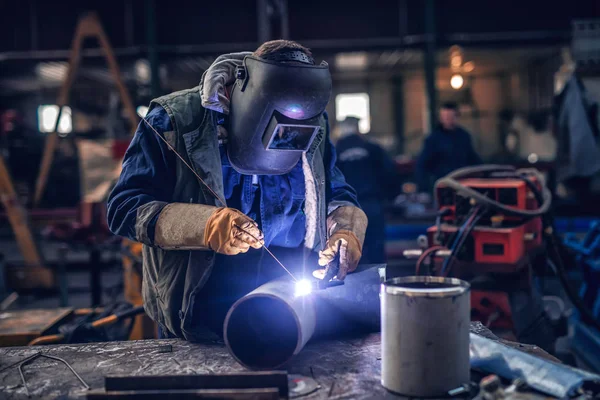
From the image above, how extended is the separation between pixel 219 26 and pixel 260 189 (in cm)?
646

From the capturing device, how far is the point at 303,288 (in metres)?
1.69

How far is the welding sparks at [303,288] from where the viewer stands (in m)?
1.64

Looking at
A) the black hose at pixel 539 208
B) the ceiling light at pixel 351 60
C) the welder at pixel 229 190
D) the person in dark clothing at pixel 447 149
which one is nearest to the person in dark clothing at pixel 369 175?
the person in dark clothing at pixel 447 149

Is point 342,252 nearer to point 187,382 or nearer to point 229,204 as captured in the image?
point 229,204

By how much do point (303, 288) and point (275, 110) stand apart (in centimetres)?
52

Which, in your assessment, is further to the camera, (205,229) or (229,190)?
(229,190)

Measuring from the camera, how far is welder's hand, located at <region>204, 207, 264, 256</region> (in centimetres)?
167

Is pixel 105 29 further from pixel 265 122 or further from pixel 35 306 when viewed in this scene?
pixel 265 122

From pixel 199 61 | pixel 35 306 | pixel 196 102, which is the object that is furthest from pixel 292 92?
pixel 199 61

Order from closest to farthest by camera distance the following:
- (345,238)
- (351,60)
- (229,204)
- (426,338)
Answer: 1. (426,338)
2. (345,238)
3. (229,204)
4. (351,60)

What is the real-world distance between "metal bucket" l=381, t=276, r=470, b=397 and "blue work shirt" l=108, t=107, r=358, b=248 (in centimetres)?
76

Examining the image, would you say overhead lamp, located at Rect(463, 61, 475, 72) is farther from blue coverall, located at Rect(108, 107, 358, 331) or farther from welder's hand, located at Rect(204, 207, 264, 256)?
welder's hand, located at Rect(204, 207, 264, 256)

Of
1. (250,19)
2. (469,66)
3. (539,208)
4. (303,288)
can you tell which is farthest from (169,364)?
(469,66)

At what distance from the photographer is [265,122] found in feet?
5.67
